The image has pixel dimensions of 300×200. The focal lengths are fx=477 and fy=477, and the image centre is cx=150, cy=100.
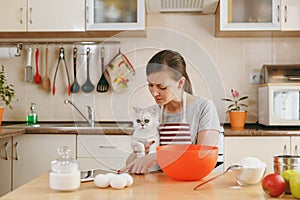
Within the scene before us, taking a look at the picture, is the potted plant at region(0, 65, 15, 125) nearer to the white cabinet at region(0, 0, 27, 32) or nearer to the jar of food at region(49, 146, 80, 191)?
the white cabinet at region(0, 0, 27, 32)

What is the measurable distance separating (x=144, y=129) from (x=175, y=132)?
14cm

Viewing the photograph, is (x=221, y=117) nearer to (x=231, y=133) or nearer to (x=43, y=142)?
(x=231, y=133)

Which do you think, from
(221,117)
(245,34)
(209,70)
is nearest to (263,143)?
(221,117)

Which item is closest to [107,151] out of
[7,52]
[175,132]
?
[175,132]

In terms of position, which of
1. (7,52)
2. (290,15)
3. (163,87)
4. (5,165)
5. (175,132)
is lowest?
(5,165)

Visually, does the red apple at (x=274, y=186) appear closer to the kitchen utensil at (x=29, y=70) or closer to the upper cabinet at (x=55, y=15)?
the upper cabinet at (x=55, y=15)

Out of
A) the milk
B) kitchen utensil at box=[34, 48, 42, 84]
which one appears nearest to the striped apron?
the milk

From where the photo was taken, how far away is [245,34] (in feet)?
11.2

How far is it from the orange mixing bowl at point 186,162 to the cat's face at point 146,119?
8 cm

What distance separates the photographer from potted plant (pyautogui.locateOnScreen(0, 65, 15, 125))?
11.1ft

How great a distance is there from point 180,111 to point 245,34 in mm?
1912

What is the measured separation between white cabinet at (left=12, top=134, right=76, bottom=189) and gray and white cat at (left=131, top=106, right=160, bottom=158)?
148 centimetres

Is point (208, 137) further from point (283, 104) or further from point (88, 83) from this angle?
point (88, 83)

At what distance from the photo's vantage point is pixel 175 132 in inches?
66.3
